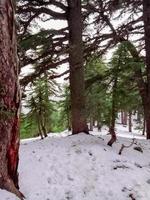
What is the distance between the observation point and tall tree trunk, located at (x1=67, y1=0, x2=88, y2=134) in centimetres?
1334

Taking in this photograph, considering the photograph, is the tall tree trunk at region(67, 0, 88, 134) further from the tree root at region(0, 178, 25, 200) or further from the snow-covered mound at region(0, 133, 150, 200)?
the tree root at region(0, 178, 25, 200)

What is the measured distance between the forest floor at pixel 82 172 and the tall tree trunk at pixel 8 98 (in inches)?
21.4

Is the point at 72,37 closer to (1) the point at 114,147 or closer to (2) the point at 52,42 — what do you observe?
(2) the point at 52,42

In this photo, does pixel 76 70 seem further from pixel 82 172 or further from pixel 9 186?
pixel 9 186

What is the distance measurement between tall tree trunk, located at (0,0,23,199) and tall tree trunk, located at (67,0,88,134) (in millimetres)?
6279

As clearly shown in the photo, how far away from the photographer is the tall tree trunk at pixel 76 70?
13.3m

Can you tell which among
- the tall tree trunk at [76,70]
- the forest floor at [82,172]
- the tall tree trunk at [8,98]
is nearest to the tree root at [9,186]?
the tall tree trunk at [8,98]

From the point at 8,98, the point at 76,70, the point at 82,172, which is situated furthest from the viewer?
the point at 76,70

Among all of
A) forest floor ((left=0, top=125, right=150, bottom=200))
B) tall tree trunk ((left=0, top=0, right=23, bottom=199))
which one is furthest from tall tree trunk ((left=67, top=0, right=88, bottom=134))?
tall tree trunk ((left=0, top=0, right=23, bottom=199))

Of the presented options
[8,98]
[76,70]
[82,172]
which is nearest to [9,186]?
[8,98]

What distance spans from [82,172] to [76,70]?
5345 millimetres

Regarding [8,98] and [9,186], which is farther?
[9,186]

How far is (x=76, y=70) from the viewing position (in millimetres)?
13633

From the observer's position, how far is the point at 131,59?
12398mm
